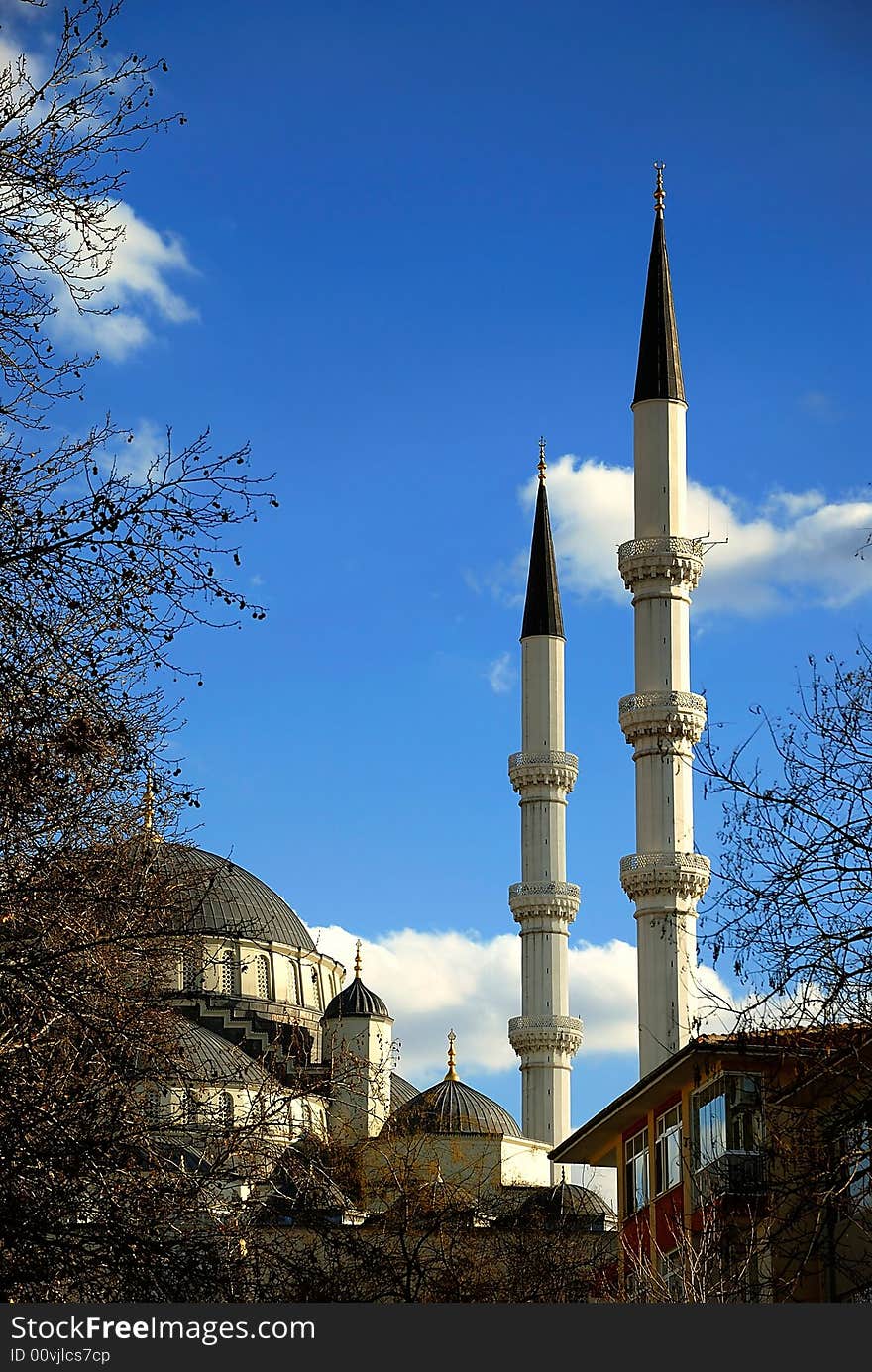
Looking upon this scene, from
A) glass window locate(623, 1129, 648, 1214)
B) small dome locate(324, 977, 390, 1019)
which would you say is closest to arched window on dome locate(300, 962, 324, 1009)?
small dome locate(324, 977, 390, 1019)

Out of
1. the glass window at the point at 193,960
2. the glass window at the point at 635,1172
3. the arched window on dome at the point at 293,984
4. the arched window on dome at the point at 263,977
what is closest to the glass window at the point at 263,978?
the arched window on dome at the point at 263,977

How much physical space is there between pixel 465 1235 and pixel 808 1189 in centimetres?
2006

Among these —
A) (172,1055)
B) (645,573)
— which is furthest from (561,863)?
(172,1055)

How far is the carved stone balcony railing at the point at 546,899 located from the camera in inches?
2157

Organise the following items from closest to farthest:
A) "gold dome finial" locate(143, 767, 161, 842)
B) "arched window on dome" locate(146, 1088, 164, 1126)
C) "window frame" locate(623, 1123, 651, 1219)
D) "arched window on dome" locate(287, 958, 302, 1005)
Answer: "gold dome finial" locate(143, 767, 161, 842), "arched window on dome" locate(146, 1088, 164, 1126), "window frame" locate(623, 1123, 651, 1219), "arched window on dome" locate(287, 958, 302, 1005)

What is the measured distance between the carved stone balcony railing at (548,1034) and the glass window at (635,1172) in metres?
22.7

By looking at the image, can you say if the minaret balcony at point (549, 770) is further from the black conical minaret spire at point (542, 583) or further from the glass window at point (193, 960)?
the glass window at point (193, 960)

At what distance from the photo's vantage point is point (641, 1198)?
29.9m

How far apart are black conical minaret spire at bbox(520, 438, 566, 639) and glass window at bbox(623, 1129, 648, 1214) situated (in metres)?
28.2

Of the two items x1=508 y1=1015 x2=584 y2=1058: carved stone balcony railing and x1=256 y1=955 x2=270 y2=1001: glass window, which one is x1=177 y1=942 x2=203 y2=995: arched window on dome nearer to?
x1=508 y1=1015 x2=584 y2=1058: carved stone balcony railing

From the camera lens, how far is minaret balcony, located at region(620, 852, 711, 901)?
46.4 meters

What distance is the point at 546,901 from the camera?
5478cm

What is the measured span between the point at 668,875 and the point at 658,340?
12787mm

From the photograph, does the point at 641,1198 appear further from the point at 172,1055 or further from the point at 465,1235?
the point at 172,1055
